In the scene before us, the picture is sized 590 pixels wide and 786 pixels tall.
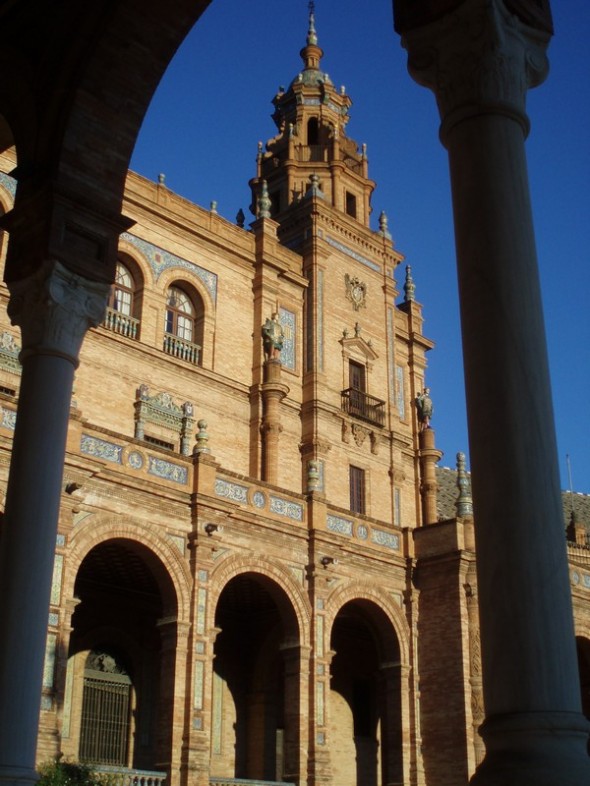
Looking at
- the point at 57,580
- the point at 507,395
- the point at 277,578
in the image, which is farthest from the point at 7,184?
the point at 507,395

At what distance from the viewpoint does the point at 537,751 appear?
16.3 ft

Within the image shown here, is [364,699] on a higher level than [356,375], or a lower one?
lower

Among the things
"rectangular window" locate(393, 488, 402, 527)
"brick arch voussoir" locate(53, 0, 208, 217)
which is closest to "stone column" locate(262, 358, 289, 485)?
"rectangular window" locate(393, 488, 402, 527)

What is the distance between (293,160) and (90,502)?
19.9 m

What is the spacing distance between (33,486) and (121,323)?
19.5 m

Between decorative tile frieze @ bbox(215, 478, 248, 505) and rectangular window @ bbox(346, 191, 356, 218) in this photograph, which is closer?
decorative tile frieze @ bbox(215, 478, 248, 505)

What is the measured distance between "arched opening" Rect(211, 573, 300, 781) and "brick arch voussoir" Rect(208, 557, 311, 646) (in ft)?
3.26

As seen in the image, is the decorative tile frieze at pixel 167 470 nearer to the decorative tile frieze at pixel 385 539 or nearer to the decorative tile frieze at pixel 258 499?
the decorative tile frieze at pixel 258 499

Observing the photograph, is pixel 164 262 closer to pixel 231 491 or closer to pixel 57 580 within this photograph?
pixel 231 491

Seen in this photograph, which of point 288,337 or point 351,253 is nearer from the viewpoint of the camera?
point 288,337

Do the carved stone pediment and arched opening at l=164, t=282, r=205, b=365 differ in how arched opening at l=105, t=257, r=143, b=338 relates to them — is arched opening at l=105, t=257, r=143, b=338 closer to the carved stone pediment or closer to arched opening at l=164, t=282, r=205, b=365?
arched opening at l=164, t=282, r=205, b=365

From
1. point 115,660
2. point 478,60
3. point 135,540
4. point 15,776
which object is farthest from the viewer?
point 115,660

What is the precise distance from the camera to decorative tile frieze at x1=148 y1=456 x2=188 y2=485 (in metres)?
22.3

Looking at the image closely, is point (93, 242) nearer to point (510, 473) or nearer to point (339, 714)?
point (510, 473)
